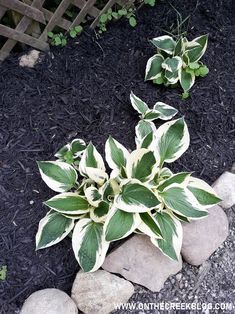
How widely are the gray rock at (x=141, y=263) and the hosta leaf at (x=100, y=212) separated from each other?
0.16 metres

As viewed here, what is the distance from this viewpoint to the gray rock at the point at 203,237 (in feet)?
5.98

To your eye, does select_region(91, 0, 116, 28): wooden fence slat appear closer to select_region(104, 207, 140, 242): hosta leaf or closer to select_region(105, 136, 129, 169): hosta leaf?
select_region(105, 136, 129, 169): hosta leaf

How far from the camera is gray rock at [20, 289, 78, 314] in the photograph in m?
1.63

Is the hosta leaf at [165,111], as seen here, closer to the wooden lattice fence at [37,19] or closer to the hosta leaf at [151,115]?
the hosta leaf at [151,115]

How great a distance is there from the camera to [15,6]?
6.56ft

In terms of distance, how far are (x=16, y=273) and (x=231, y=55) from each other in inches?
63.4

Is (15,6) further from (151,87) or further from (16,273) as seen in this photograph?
(16,273)

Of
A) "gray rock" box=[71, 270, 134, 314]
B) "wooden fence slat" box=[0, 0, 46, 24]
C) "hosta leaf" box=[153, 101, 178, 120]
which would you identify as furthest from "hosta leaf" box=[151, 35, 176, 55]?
"gray rock" box=[71, 270, 134, 314]

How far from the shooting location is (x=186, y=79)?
2162 mm

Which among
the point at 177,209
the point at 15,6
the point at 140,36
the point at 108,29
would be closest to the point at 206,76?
the point at 140,36

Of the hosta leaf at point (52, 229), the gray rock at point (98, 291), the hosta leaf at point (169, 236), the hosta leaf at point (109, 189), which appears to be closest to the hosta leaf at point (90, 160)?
the hosta leaf at point (109, 189)

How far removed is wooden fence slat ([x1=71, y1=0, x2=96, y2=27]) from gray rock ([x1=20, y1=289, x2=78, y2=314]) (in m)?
1.38

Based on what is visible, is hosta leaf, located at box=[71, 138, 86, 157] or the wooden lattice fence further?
the wooden lattice fence

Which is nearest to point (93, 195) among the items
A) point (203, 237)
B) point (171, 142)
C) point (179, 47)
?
point (171, 142)
